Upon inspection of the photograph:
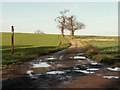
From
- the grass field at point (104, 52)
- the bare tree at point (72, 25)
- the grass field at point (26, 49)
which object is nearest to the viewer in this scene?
the grass field at point (104, 52)

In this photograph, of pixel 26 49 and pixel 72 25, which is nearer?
pixel 26 49

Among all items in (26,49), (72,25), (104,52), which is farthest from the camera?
(72,25)

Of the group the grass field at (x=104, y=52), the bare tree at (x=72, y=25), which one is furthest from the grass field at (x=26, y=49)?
the bare tree at (x=72, y=25)

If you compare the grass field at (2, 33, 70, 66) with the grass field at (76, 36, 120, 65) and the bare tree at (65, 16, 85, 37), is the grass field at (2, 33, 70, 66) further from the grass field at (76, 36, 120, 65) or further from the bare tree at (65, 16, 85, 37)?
the bare tree at (65, 16, 85, 37)

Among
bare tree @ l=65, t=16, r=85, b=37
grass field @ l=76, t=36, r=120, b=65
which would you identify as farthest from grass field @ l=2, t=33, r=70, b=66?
bare tree @ l=65, t=16, r=85, b=37

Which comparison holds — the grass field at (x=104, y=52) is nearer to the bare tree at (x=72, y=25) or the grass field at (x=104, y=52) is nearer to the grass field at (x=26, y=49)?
the grass field at (x=26, y=49)

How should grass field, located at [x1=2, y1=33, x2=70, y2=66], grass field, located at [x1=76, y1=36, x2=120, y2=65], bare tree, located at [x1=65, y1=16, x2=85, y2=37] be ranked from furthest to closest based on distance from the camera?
bare tree, located at [x1=65, y1=16, x2=85, y2=37], grass field, located at [x1=2, y1=33, x2=70, y2=66], grass field, located at [x1=76, y1=36, x2=120, y2=65]

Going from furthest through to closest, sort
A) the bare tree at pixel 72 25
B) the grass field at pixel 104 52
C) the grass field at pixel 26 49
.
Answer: the bare tree at pixel 72 25 < the grass field at pixel 26 49 < the grass field at pixel 104 52

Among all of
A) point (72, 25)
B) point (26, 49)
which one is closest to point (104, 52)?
point (26, 49)

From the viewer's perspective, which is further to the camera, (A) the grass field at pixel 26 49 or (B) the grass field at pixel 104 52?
(A) the grass field at pixel 26 49

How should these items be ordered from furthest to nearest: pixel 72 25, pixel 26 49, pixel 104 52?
1. pixel 72 25
2. pixel 26 49
3. pixel 104 52

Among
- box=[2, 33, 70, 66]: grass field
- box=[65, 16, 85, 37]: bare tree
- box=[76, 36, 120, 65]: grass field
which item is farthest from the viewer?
box=[65, 16, 85, 37]: bare tree

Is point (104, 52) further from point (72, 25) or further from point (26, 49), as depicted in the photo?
point (72, 25)

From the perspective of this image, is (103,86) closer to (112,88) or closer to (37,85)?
(112,88)
